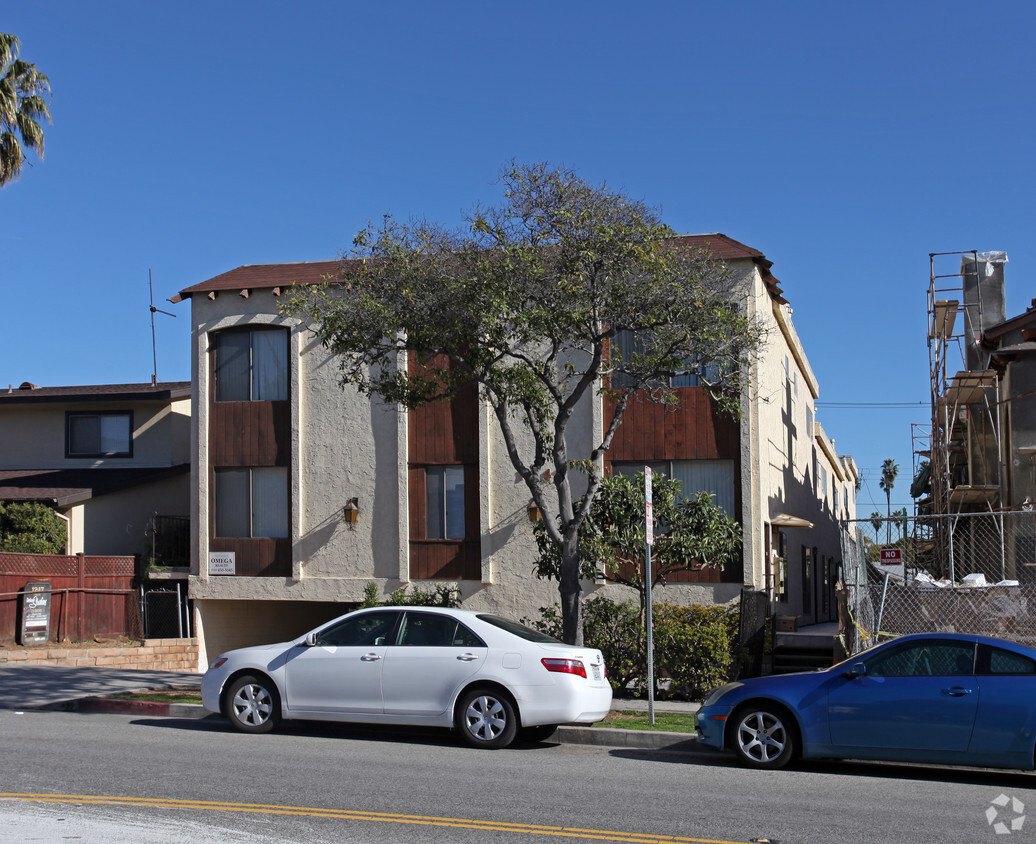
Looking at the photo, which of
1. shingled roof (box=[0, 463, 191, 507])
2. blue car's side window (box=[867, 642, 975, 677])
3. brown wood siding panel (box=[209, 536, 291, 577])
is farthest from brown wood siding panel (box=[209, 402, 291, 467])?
blue car's side window (box=[867, 642, 975, 677])

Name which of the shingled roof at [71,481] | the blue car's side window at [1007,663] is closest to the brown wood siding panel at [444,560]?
the shingled roof at [71,481]

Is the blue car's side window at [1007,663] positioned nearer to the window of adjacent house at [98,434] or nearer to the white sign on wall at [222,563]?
the white sign on wall at [222,563]

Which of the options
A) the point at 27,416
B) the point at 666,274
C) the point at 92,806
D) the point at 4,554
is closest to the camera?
the point at 92,806

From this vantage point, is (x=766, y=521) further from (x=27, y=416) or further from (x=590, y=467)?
(x=27, y=416)

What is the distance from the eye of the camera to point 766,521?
1966 centimetres

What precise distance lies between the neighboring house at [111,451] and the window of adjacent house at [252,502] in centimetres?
322

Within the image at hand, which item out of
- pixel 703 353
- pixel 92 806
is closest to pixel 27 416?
pixel 703 353

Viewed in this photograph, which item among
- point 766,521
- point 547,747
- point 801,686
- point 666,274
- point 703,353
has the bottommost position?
point 547,747

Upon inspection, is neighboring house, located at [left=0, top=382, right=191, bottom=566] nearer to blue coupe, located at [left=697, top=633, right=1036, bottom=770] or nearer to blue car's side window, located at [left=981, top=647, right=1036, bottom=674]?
blue coupe, located at [left=697, top=633, right=1036, bottom=770]

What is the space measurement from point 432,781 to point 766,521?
11.9 metres

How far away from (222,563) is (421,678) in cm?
1201

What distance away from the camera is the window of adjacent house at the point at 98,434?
27531mm

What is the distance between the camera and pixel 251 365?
73.2 ft

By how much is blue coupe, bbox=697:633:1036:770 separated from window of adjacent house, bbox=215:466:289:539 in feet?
44.3
